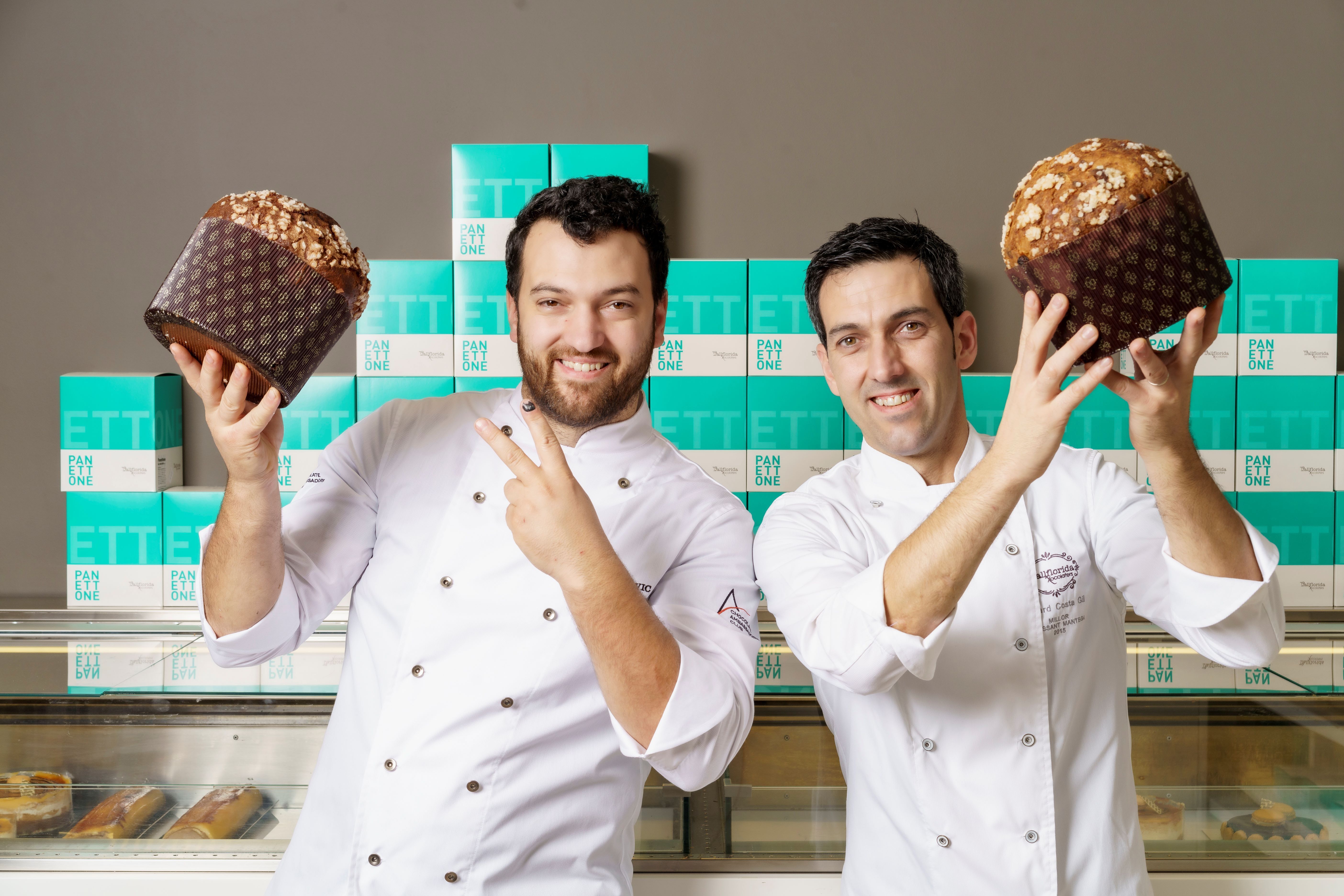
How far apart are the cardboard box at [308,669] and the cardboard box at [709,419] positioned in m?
1.19

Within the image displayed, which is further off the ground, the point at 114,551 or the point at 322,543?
the point at 322,543

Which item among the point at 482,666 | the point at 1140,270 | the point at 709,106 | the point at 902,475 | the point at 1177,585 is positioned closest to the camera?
the point at 1140,270

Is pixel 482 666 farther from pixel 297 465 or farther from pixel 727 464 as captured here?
pixel 297 465

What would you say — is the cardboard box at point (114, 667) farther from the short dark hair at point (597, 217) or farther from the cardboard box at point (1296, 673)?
the cardboard box at point (1296, 673)

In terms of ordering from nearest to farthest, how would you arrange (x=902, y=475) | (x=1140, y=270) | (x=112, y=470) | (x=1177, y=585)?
(x=1140, y=270)
(x=1177, y=585)
(x=902, y=475)
(x=112, y=470)

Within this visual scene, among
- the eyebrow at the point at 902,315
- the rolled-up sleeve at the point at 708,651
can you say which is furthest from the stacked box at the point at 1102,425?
the rolled-up sleeve at the point at 708,651

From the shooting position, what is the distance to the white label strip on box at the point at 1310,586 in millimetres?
2398

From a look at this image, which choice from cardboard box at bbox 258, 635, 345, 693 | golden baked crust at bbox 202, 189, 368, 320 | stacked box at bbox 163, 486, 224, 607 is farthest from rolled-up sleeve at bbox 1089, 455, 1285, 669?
stacked box at bbox 163, 486, 224, 607

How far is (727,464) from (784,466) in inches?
6.2

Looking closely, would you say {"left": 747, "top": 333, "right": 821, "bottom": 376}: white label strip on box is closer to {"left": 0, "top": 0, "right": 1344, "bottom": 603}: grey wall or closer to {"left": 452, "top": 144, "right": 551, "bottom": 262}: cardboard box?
{"left": 0, "top": 0, "right": 1344, "bottom": 603}: grey wall

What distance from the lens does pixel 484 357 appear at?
2359 millimetres

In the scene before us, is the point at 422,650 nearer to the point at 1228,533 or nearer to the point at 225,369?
the point at 225,369

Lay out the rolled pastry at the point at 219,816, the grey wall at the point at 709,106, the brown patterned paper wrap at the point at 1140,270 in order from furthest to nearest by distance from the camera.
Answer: the grey wall at the point at 709,106
the rolled pastry at the point at 219,816
the brown patterned paper wrap at the point at 1140,270

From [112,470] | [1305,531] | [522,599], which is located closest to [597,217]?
[522,599]
